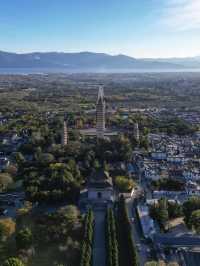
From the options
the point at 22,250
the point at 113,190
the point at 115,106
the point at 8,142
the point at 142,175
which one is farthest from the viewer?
the point at 115,106

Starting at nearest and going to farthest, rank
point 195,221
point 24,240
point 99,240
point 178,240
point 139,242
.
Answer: point 24,240 < point 178,240 < point 139,242 < point 99,240 < point 195,221

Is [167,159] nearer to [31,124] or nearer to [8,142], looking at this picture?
[8,142]

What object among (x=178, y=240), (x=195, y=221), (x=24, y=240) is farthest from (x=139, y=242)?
(x=24, y=240)

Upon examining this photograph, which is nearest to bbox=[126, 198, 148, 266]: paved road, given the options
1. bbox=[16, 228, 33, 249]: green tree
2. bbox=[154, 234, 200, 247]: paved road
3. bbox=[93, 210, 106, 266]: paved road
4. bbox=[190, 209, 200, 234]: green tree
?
bbox=[154, 234, 200, 247]: paved road

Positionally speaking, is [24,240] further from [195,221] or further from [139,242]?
[195,221]

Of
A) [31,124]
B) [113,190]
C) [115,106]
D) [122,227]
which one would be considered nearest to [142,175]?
[113,190]

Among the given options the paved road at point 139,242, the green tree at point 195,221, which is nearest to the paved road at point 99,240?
the paved road at point 139,242

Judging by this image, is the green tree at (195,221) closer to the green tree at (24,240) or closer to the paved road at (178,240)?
the paved road at (178,240)

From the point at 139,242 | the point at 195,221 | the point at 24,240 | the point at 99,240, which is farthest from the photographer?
the point at 195,221
